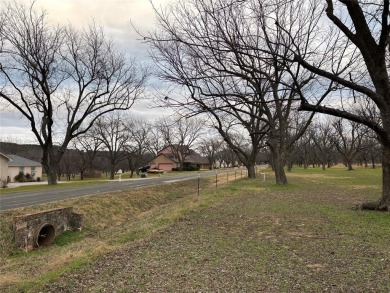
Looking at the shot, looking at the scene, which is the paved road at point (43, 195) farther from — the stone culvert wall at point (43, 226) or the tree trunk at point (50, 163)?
the tree trunk at point (50, 163)

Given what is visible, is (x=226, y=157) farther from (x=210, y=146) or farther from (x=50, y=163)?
(x=50, y=163)

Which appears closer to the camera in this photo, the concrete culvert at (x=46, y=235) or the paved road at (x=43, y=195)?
the concrete culvert at (x=46, y=235)

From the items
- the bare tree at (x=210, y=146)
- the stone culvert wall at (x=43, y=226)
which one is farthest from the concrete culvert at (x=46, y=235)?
the bare tree at (x=210, y=146)

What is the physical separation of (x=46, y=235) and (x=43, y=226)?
20.6 inches

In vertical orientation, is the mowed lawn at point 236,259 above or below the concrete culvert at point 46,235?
above

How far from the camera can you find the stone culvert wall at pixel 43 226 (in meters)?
11.1

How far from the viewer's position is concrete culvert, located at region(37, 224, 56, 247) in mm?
12227

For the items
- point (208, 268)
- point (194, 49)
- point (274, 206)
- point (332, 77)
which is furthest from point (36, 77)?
point (208, 268)

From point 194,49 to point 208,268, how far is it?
10749mm

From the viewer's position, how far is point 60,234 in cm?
1318

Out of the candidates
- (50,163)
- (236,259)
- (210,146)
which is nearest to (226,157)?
(210,146)

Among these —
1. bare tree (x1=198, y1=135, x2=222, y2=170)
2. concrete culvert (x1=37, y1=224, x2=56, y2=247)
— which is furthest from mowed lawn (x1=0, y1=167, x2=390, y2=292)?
bare tree (x1=198, y1=135, x2=222, y2=170)

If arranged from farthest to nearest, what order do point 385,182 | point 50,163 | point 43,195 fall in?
point 50,163 → point 43,195 → point 385,182

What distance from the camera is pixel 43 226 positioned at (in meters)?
12.2
